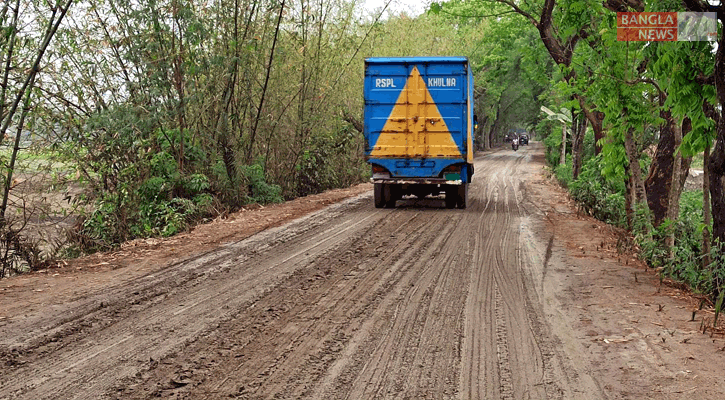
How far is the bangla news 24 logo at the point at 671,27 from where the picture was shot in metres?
6.68

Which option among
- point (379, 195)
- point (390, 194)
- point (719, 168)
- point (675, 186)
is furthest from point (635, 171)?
point (379, 195)

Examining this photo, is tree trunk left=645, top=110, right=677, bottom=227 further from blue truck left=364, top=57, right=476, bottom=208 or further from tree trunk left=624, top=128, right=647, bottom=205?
blue truck left=364, top=57, right=476, bottom=208

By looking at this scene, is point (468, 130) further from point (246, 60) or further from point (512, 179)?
point (512, 179)

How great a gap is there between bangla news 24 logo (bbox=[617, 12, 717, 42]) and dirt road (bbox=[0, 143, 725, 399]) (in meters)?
2.75

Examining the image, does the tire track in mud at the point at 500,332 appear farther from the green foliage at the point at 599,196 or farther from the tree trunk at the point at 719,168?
the green foliage at the point at 599,196

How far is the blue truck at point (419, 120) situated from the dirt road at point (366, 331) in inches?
197

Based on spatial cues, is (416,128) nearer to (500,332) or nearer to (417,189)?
(417,189)

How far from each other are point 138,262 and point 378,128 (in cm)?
722

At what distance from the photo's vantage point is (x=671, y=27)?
711 cm

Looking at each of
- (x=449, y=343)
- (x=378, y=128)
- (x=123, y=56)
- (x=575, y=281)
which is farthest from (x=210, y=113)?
(x=449, y=343)

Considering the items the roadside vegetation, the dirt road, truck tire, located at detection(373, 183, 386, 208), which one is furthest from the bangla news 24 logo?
truck tire, located at detection(373, 183, 386, 208)

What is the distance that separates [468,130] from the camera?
46.6ft

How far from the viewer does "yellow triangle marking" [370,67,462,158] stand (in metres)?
14.3

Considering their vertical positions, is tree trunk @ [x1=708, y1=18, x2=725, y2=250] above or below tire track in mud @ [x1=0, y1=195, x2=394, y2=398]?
above
